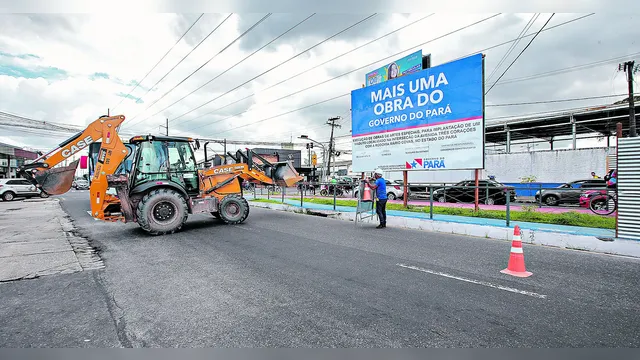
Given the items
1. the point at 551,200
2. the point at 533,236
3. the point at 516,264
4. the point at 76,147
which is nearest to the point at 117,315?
the point at 516,264

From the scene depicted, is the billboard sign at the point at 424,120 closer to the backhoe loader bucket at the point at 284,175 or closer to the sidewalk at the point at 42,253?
the backhoe loader bucket at the point at 284,175

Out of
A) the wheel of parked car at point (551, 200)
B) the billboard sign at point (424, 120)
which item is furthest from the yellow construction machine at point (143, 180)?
the wheel of parked car at point (551, 200)

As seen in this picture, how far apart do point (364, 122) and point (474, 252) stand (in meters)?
8.88

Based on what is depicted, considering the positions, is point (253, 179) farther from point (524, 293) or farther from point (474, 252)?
point (524, 293)

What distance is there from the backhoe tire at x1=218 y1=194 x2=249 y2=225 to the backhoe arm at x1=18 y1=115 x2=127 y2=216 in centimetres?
314

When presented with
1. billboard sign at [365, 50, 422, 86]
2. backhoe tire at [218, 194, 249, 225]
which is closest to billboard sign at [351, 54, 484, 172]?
billboard sign at [365, 50, 422, 86]

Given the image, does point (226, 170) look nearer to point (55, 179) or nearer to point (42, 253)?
point (55, 179)

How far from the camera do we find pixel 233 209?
1037 cm

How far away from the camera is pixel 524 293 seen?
407 centimetres

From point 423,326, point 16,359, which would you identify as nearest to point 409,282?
point 423,326

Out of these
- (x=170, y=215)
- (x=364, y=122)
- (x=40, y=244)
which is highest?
(x=364, y=122)

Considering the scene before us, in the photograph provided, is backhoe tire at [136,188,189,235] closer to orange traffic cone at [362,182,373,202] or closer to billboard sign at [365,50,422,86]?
orange traffic cone at [362,182,373,202]

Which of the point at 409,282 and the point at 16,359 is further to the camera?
the point at 409,282

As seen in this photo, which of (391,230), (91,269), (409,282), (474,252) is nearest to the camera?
(409,282)
